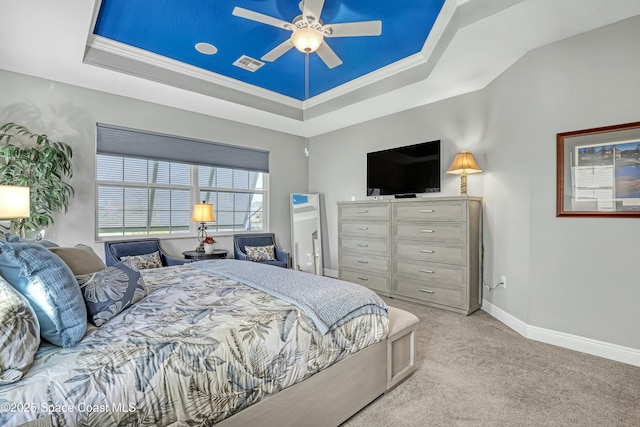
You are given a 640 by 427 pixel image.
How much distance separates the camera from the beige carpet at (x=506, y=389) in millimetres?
1783

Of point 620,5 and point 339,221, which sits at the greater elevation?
point 620,5

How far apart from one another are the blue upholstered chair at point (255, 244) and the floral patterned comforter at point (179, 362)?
2938 mm

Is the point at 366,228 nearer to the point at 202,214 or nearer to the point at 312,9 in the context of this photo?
the point at 202,214

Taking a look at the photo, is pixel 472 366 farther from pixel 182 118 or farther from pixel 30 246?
pixel 182 118

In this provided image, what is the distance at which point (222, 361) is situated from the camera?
1218 millimetres

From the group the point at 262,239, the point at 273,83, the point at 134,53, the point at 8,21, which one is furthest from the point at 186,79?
the point at 262,239

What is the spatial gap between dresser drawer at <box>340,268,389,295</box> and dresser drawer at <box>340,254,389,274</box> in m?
0.07

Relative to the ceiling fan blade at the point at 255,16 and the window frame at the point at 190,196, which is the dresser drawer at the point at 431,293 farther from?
the ceiling fan blade at the point at 255,16

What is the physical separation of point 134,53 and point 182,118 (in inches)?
43.6

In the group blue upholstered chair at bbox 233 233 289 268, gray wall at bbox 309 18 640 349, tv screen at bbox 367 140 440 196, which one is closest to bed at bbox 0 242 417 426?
gray wall at bbox 309 18 640 349

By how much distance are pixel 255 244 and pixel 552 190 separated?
12.8 feet

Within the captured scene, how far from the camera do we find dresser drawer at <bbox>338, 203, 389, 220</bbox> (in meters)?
4.23

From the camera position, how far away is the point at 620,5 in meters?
2.26

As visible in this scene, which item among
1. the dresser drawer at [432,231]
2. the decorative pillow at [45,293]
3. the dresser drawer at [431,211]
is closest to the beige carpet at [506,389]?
the dresser drawer at [432,231]
